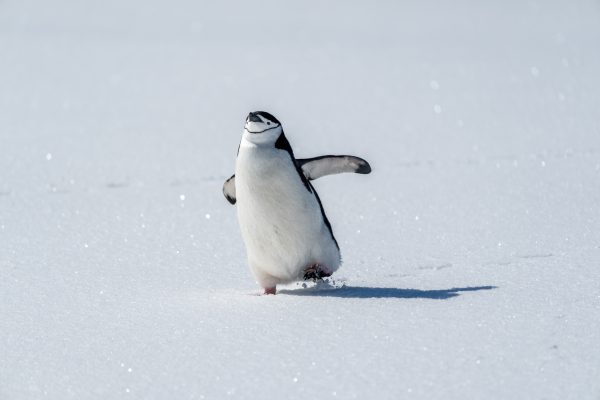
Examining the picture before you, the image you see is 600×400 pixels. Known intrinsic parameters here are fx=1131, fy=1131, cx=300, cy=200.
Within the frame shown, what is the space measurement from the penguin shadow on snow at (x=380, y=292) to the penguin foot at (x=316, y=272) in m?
0.04

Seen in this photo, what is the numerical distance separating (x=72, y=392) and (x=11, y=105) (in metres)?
5.77

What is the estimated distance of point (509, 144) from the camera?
5.83 metres

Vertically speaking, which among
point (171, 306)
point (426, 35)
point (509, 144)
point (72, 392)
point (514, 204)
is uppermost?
point (426, 35)

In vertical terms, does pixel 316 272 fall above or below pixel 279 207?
below

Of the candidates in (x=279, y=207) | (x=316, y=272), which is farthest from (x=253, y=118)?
(x=316, y=272)

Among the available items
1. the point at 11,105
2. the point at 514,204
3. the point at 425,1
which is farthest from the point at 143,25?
the point at 514,204

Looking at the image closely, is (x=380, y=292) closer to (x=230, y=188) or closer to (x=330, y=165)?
(x=330, y=165)

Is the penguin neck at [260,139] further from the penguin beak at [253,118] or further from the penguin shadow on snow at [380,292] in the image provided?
the penguin shadow on snow at [380,292]

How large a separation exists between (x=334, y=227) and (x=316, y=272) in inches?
37.6

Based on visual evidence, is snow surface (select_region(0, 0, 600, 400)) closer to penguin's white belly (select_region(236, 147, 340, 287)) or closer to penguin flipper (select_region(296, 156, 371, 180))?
penguin's white belly (select_region(236, 147, 340, 287))

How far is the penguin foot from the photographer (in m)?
3.13

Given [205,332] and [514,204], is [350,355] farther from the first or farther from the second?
[514,204]

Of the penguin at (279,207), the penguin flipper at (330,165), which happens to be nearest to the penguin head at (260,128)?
the penguin at (279,207)

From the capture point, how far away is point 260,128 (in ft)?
9.71
